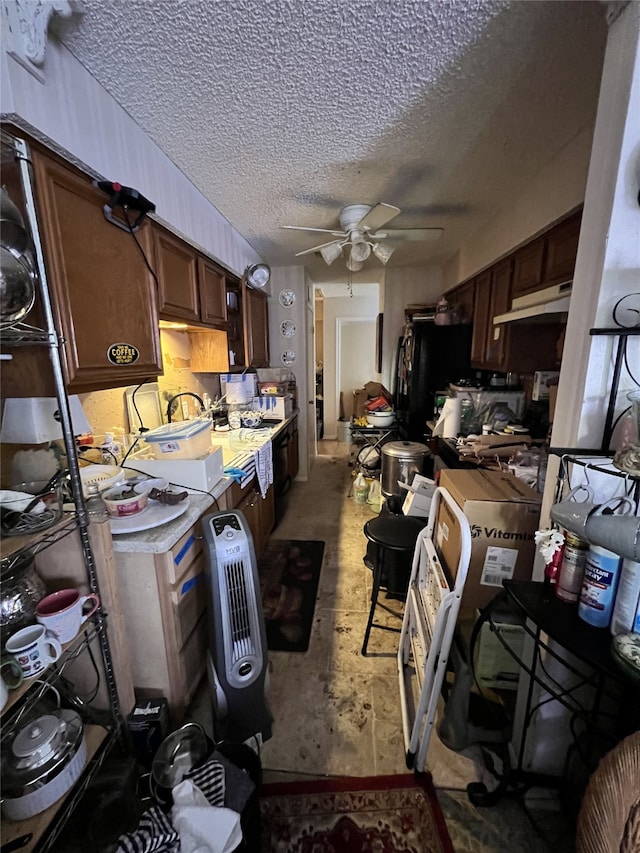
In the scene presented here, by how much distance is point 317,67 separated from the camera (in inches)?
44.1

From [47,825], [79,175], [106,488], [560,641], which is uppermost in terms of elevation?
[79,175]

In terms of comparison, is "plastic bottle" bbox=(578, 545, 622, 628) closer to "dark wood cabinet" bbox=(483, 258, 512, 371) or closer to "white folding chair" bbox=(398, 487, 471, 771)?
"white folding chair" bbox=(398, 487, 471, 771)

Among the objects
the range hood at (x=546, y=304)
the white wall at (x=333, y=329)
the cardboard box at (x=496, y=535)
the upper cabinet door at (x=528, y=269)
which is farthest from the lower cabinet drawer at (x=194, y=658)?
the white wall at (x=333, y=329)

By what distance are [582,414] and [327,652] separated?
1.60 m

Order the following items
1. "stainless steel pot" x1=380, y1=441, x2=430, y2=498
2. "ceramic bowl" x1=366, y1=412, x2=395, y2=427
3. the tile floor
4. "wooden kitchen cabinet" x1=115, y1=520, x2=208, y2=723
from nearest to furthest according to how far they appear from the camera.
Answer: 1. the tile floor
2. "wooden kitchen cabinet" x1=115, y1=520, x2=208, y2=723
3. "stainless steel pot" x1=380, y1=441, x2=430, y2=498
4. "ceramic bowl" x1=366, y1=412, x2=395, y2=427

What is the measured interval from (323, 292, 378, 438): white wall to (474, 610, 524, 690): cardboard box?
489 cm

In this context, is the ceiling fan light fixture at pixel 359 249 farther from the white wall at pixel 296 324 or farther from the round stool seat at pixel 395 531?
the round stool seat at pixel 395 531

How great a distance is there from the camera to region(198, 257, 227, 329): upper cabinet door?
6.76ft

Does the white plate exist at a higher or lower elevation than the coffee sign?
lower

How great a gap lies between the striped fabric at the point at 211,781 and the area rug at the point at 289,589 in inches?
31.7

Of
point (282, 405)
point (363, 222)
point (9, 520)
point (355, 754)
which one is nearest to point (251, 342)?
point (282, 405)

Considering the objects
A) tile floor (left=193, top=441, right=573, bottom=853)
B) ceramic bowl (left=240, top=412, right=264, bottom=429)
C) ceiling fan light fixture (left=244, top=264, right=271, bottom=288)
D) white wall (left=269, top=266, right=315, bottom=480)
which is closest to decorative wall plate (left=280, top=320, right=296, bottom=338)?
white wall (left=269, top=266, right=315, bottom=480)

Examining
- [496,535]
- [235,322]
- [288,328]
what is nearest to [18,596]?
[496,535]

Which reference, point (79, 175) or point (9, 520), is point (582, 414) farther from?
point (79, 175)
